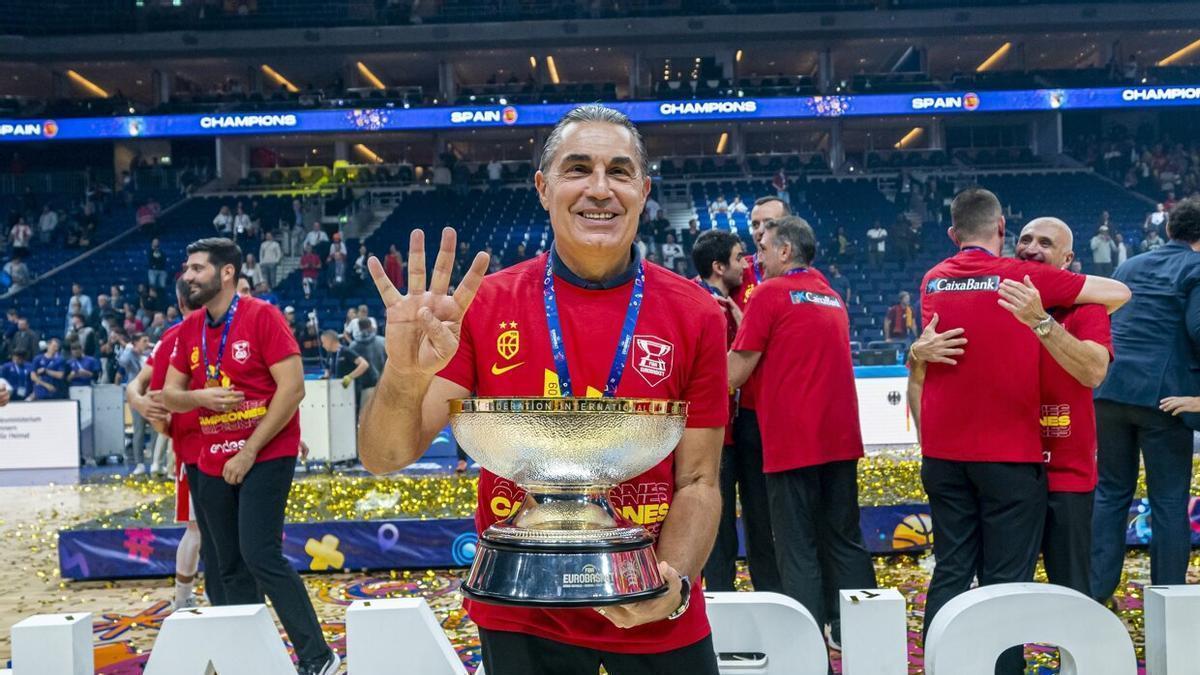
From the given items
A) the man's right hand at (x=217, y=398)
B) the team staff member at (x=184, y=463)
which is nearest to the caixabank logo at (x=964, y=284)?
the man's right hand at (x=217, y=398)

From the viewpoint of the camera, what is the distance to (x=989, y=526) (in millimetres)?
3295

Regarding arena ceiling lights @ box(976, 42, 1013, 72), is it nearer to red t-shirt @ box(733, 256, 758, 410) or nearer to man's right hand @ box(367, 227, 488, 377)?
red t-shirt @ box(733, 256, 758, 410)

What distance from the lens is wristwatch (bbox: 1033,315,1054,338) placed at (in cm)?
306

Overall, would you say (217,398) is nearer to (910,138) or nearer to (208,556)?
(208,556)

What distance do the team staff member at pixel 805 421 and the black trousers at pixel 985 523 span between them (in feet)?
1.75

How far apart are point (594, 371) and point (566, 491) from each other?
0.98ft

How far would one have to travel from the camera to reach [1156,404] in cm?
413

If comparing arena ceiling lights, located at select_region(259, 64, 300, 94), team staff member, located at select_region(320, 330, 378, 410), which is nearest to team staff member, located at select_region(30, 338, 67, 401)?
team staff member, located at select_region(320, 330, 378, 410)

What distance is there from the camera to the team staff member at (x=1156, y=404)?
4.14 metres

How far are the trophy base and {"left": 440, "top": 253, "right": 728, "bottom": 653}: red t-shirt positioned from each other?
1.16 ft

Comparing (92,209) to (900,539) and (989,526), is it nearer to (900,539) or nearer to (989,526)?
(900,539)


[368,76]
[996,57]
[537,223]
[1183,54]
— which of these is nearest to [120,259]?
[537,223]

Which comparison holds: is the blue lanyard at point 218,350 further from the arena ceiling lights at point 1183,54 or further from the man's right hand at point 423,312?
the arena ceiling lights at point 1183,54

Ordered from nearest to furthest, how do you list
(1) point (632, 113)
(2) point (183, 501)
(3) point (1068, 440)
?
(3) point (1068, 440)
(2) point (183, 501)
(1) point (632, 113)
